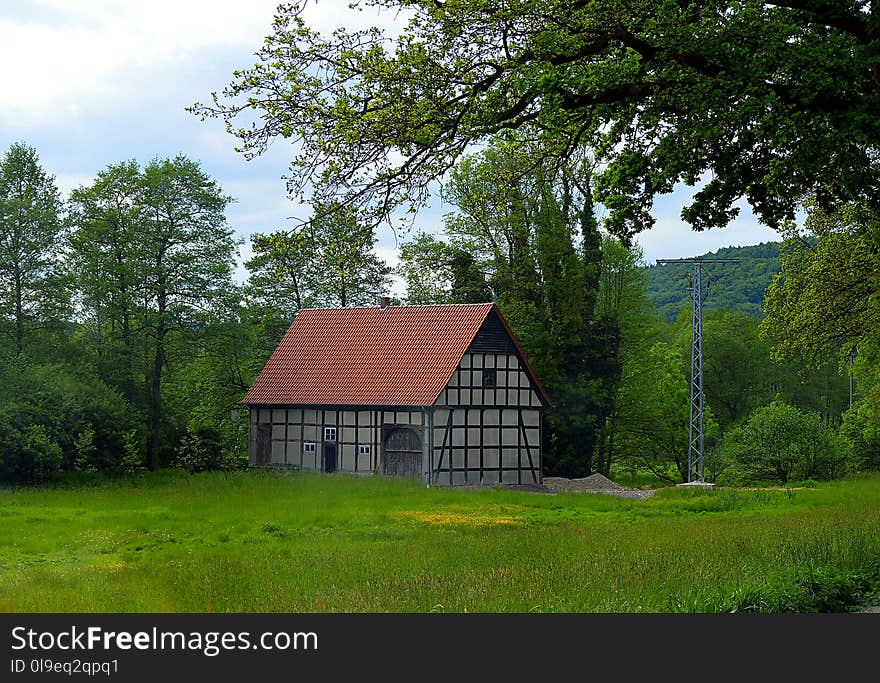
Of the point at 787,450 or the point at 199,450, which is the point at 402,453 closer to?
the point at 199,450

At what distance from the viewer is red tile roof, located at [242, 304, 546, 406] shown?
3981cm

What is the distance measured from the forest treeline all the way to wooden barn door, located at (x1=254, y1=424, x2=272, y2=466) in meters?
0.65

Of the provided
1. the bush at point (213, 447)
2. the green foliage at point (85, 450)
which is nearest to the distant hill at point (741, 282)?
the bush at point (213, 447)

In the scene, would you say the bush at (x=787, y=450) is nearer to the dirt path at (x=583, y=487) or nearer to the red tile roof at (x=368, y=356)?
the dirt path at (x=583, y=487)

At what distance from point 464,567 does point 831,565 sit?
471 centimetres

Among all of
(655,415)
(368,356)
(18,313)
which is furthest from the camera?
(655,415)

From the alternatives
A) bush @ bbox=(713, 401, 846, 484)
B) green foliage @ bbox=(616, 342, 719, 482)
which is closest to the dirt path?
bush @ bbox=(713, 401, 846, 484)

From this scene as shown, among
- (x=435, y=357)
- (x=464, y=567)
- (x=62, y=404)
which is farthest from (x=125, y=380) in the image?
(x=464, y=567)

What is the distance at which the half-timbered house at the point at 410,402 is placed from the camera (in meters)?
39.1

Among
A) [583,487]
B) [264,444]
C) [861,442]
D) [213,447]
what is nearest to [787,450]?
[583,487]

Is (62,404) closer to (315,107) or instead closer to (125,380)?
(125,380)

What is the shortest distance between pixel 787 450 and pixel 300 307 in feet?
71.4

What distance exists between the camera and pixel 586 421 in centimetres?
4603

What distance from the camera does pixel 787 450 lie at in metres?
42.9
